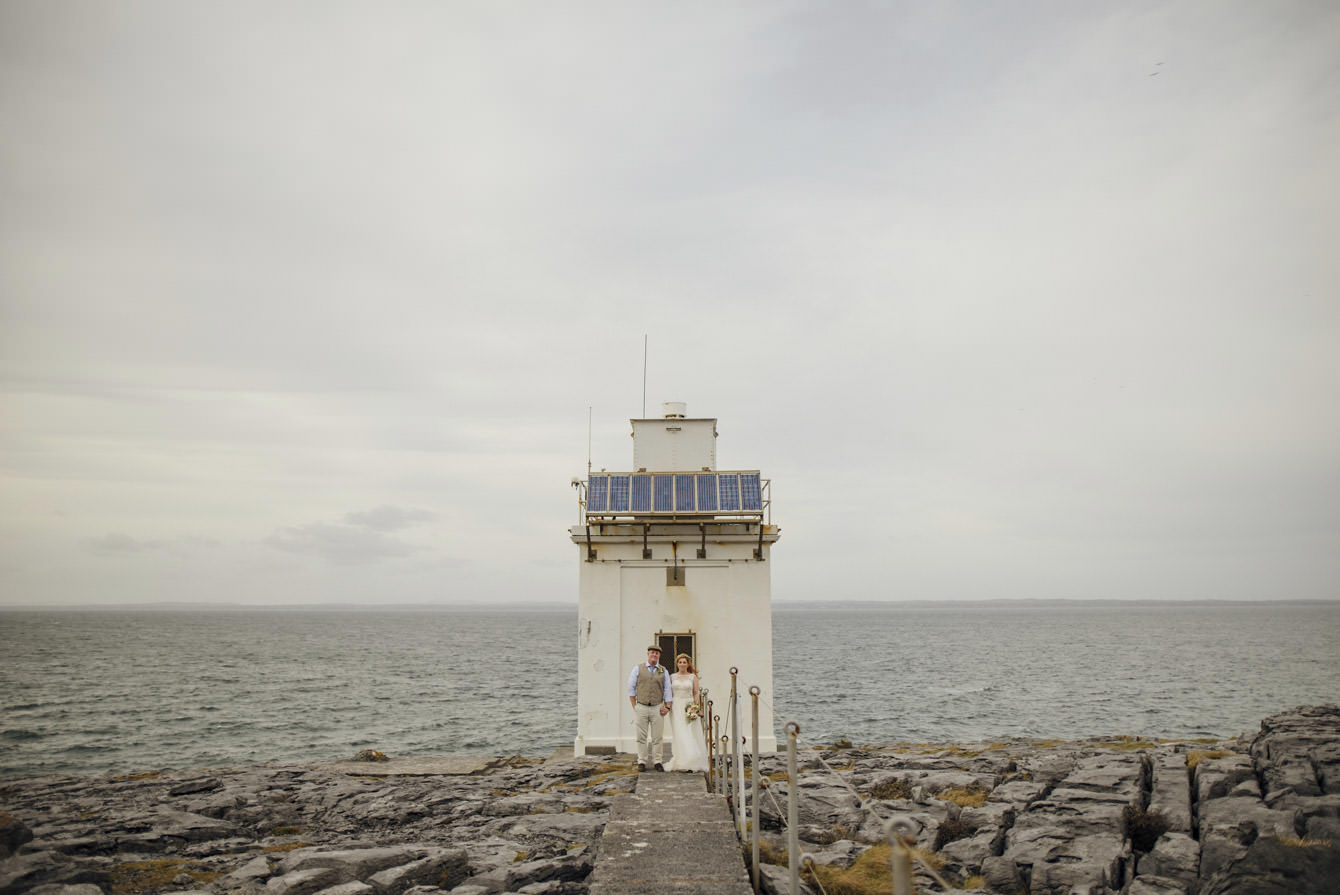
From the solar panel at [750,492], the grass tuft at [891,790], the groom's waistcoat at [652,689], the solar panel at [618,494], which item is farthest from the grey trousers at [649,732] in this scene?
the solar panel at [750,492]

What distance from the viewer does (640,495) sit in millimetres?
19234

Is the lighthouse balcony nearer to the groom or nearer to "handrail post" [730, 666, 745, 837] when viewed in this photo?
the groom

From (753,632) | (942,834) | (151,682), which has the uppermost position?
(753,632)

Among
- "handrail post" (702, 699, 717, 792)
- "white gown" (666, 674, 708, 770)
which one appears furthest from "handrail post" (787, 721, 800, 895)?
"white gown" (666, 674, 708, 770)

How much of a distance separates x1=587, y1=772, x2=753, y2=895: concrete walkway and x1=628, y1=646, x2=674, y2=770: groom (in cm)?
213

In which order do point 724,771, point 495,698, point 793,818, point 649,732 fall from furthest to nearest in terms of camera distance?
point 495,698
point 649,732
point 724,771
point 793,818

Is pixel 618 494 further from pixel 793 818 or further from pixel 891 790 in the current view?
pixel 793 818

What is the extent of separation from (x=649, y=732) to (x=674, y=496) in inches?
237

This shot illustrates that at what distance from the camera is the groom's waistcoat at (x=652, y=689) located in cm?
1478

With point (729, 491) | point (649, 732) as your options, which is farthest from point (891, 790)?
point (729, 491)

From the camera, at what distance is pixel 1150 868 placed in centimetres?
1005

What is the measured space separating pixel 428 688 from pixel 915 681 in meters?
33.9

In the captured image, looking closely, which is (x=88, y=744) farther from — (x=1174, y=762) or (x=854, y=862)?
(x=1174, y=762)

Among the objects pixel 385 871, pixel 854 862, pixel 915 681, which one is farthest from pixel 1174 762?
pixel 915 681
